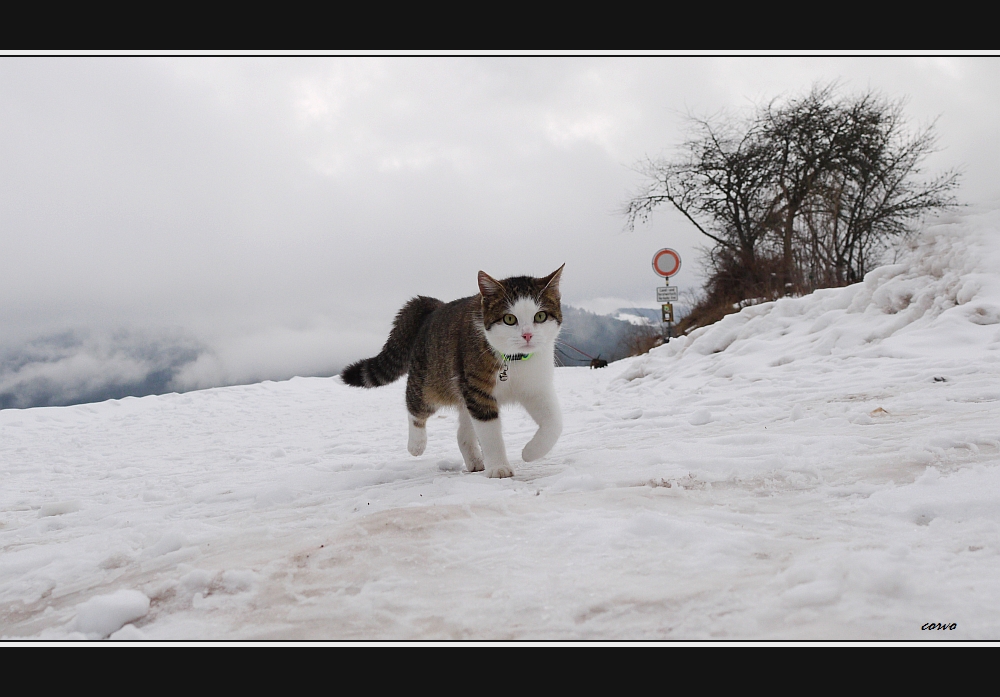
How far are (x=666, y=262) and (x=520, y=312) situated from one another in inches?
509

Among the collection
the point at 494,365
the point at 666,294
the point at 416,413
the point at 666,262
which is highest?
the point at 666,262

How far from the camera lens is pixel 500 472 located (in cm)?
353

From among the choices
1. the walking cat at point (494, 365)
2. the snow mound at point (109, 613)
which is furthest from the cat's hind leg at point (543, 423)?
the snow mound at point (109, 613)

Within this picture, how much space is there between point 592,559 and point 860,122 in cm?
2492

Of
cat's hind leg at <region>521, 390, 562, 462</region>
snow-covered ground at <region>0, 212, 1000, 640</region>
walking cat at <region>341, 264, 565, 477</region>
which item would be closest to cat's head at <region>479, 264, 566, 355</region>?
walking cat at <region>341, 264, 565, 477</region>

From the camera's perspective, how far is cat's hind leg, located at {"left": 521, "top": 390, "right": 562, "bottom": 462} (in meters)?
3.74

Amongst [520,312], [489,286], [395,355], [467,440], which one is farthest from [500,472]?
[395,355]

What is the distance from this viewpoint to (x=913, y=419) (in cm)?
393

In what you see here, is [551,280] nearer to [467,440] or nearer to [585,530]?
[467,440]

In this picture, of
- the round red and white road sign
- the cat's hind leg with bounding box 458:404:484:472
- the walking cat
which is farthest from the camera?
the round red and white road sign

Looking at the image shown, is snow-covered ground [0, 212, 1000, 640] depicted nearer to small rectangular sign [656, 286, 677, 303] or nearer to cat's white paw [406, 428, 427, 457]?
cat's white paw [406, 428, 427, 457]

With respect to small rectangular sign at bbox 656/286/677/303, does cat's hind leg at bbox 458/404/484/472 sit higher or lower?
lower

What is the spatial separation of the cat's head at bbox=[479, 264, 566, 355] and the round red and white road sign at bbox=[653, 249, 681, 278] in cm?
1224

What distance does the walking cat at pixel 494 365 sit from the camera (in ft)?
11.9
